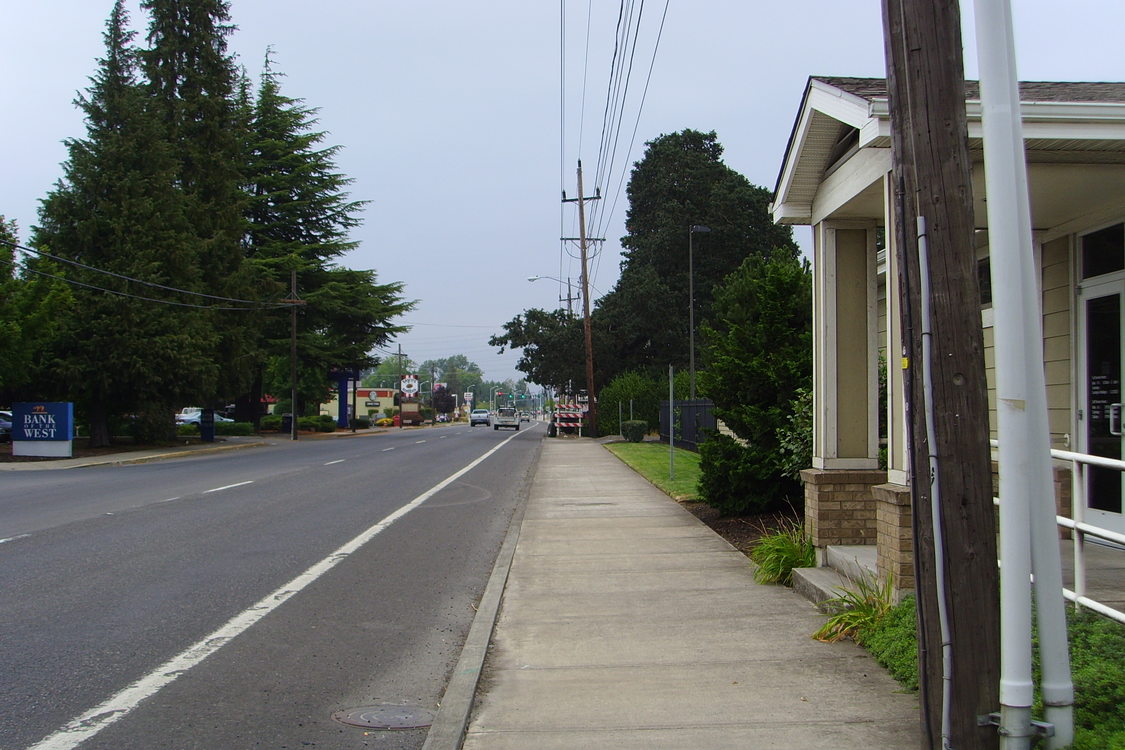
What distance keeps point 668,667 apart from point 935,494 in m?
2.33

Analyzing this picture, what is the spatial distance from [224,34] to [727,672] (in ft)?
151

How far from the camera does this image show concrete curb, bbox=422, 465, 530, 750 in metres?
4.52

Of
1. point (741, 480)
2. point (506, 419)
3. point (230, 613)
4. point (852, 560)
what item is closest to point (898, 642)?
point (852, 560)

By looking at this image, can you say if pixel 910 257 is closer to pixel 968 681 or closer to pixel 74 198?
pixel 968 681

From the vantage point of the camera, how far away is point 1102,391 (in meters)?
8.73

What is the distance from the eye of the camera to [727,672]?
551 centimetres

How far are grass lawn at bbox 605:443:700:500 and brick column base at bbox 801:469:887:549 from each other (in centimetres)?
435

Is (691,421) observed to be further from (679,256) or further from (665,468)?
(679,256)

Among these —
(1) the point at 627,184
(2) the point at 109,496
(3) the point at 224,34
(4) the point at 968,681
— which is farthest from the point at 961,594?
(1) the point at 627,184

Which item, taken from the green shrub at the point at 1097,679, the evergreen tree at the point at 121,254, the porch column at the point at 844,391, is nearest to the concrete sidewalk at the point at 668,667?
the green shrub at the point at 1097,679

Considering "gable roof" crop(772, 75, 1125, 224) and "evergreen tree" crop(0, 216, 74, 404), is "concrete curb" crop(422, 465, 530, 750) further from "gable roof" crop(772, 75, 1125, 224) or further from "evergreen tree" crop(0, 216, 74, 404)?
"evergreen tree" crop(0, 216, 74, 404)

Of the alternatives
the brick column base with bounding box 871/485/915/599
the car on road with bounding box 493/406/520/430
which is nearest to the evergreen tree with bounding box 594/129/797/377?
the car on road with bounding box 493/406/520/430

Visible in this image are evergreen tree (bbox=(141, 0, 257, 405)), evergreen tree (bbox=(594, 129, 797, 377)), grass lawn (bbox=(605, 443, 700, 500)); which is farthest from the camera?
evergreen tree (bbox=(594, 129, 797, 377))

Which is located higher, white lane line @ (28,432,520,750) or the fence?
the fence
